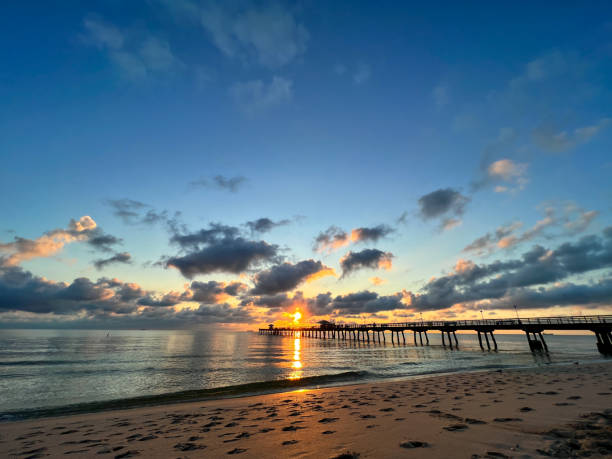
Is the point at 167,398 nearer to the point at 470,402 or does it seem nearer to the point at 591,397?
the point at 470,402

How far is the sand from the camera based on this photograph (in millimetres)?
4863

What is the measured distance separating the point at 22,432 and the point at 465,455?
41.0 ft

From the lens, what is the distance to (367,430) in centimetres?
625

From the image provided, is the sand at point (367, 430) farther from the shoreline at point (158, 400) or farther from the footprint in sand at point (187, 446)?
the shoreline at point (158, 400)

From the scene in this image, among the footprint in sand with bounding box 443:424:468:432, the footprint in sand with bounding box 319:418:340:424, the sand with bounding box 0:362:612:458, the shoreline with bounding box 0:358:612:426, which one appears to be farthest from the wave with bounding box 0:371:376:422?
the footprint in sand with bounding box 443:424:468:432

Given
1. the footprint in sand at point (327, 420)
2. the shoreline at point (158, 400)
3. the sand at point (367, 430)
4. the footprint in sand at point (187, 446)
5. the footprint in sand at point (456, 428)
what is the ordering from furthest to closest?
the shoreline at point (158, 400)
the footprint in sand at point (327, 420)
the footprint in sand at point (187, 446)
the footprint in sand at point (456, 428)
the sand at point (367, 430)

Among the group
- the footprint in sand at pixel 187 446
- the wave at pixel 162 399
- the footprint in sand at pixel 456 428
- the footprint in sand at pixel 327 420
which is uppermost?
the footprint in sand at pixel 456 428

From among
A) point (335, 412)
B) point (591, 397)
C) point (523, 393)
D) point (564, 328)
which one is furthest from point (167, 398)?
point (564, 328)

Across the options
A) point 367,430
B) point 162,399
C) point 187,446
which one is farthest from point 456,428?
point 162,399

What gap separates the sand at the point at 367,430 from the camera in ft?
16.0

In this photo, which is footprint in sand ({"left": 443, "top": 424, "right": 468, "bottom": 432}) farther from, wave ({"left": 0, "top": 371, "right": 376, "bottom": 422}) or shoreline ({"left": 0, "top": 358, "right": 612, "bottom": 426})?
wave ({"left": 0, "top": 371, "right": 376, "bottom": 422})

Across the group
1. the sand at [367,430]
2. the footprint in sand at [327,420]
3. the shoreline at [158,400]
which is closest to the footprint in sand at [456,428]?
the sand at [367,430]

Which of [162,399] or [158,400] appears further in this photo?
[162,399]

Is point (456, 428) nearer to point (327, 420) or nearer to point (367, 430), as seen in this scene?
point (367, 430)
